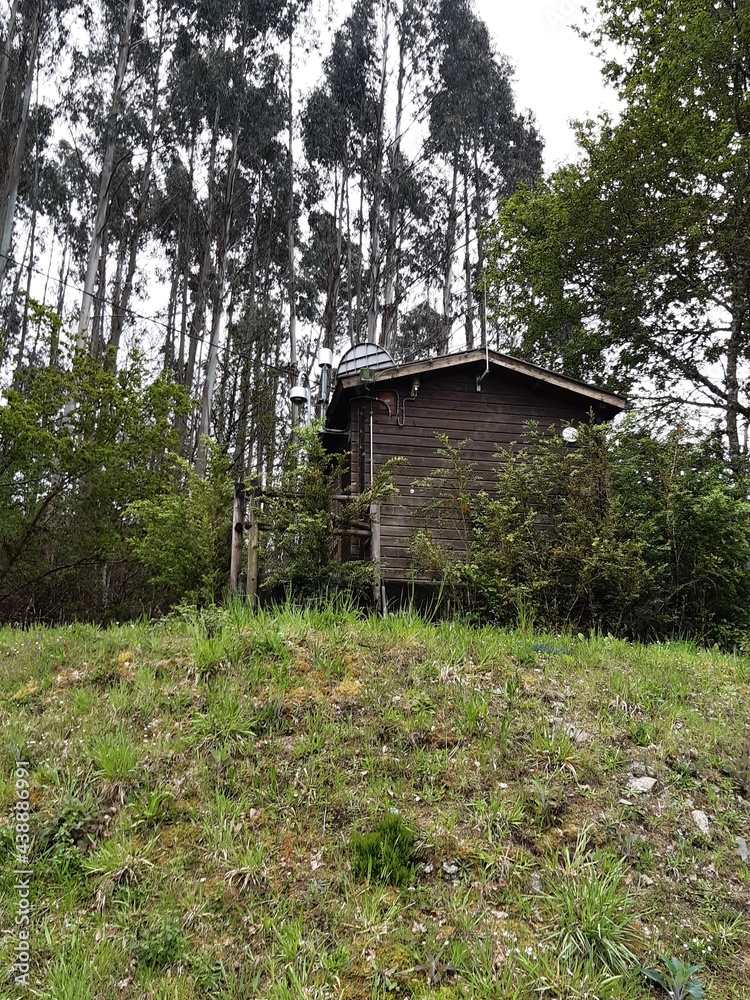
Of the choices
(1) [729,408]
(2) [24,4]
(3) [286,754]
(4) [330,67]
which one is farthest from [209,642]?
(4) [330,67]

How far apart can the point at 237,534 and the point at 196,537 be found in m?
0.53

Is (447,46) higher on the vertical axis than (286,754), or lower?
higher

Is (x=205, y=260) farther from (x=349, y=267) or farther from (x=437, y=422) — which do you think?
(x=437, y=422)

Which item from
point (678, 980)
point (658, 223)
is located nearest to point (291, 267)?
point (658, 223)

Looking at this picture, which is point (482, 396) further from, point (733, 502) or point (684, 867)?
point (684, 867)

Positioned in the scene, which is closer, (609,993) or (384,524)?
(609,993)

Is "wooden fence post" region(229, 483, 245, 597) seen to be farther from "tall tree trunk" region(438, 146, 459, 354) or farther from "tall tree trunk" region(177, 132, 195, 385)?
"tall tree trunk" region(438, 146, 459, 354)

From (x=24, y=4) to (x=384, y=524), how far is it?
18.0 metres

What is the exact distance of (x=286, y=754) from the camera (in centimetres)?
503

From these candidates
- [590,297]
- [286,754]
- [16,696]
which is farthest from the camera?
[590,297]

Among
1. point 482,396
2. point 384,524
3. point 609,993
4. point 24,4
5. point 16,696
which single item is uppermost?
point 24,4

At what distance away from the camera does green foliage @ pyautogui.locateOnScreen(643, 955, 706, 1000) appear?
3264 millimetres

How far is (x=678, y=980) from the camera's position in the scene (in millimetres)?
3295

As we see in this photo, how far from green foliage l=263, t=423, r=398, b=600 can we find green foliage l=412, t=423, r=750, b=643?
89cm
